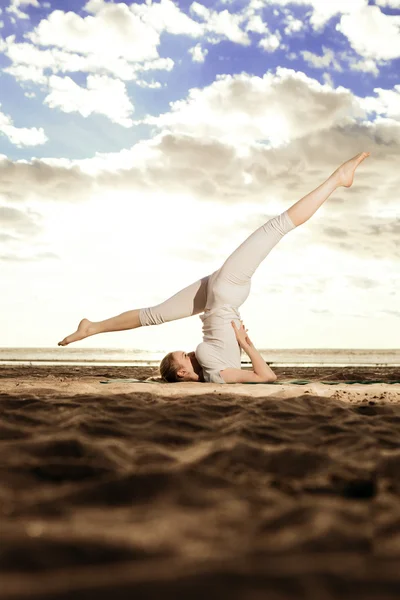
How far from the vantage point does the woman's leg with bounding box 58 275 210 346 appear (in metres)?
5.26

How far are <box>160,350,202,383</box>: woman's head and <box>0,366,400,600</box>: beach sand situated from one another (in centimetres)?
246

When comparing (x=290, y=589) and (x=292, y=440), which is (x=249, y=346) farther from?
(x=290, y=589)

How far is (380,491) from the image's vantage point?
1616 mm

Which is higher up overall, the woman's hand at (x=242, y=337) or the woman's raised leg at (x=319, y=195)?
the woman's raised leg at (x=319, y=195)

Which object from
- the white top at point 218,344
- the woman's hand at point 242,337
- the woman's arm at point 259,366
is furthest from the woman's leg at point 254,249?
the woman's arm at point 259,366

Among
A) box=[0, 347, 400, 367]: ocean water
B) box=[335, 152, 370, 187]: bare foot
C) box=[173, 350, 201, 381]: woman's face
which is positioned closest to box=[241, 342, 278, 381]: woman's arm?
box=[173, 350, 201, 381]: woman's face

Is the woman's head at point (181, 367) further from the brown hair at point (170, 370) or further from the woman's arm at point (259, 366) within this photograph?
the woman's arm at point (259, 366)

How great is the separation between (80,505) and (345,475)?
2.88 ft

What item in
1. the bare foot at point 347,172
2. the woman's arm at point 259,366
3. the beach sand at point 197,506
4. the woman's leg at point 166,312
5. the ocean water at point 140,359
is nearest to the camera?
the beach sand at point 197,506

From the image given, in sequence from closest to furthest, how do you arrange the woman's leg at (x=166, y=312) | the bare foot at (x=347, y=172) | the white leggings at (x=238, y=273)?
the white leggings at (x=238, y=273) < the bare foot at (x=347, y=172) < the woman's leg at (x=166, y=312)

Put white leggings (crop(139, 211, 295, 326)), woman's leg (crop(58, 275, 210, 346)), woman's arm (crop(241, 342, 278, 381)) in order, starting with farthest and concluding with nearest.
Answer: woman's leg (crop(58, 275, 210, 346)) → woman's arm (crop(241, 342, 278, 381)) → white leggings (crop(139, 211, 295, 326))

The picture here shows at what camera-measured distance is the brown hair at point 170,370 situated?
533cm

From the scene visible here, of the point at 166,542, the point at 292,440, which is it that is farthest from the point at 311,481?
the point at 166,542

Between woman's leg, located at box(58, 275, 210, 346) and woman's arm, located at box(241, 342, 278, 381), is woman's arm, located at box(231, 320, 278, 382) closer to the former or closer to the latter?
woman's arm, located at box(241, 342, 278, 381)
